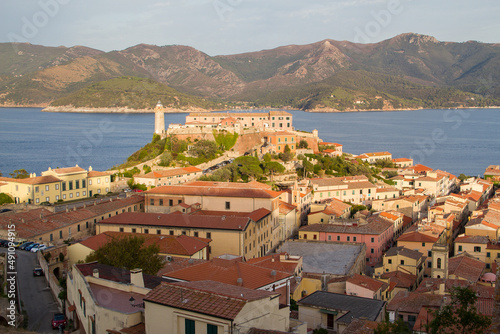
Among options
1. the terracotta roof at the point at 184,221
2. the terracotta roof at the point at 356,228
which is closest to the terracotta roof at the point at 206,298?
the terracotta roof at the point at 184,221

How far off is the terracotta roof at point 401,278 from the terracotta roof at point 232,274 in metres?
8.41

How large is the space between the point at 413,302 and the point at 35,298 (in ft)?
38.8

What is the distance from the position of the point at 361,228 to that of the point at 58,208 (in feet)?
61.4

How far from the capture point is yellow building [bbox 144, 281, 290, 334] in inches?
282

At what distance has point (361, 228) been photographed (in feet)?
98.7

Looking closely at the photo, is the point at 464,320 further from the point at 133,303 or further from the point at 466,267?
the point at 466,267

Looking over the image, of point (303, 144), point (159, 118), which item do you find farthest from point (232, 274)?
point (159, 118)

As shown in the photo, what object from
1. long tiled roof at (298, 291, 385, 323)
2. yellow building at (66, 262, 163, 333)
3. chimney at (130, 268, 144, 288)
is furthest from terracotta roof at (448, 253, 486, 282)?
chimney at (130, 268, 144, 288)

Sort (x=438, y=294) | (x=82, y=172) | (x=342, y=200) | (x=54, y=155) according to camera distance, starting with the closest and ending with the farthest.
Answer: (x=438, y=294), (x=82, y=172), (x=342, y=200), (x=54, y=155)

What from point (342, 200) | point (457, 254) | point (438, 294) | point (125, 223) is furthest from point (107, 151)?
point (438, 294)

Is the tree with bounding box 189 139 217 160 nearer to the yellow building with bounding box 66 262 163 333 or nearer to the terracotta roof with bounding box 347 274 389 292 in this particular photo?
the terracotta roof with bounding box 347 274 389 292

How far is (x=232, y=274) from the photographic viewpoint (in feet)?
46.2

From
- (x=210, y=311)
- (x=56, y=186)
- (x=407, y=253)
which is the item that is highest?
Result: (x=210, y=311)

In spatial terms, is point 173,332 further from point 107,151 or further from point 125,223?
point 107,151
